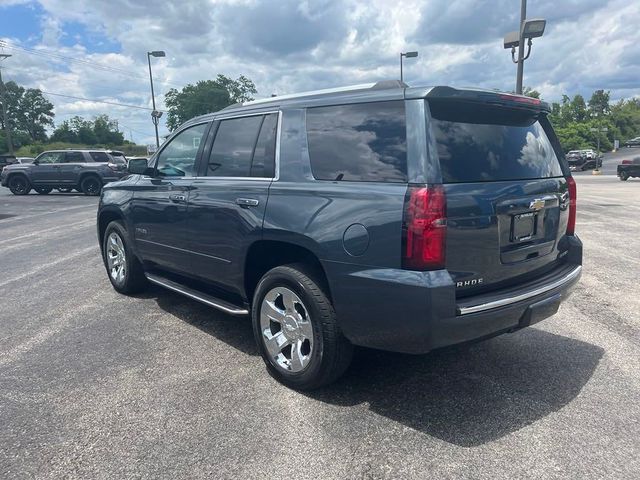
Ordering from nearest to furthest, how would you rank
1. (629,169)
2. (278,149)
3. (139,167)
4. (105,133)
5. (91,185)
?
(278,149)
(139,167)
(91,185)
(629,169)
(105,133)

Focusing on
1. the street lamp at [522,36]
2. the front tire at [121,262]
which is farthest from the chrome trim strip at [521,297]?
the street lamp at [522,36]

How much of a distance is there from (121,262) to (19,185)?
2008 cm

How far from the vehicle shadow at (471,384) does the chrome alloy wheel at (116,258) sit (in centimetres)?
186

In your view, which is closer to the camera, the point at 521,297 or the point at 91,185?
the point at 521,297

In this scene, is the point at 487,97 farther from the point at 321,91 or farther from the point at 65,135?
the point at 65,135

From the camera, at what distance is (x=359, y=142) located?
324 centimetres

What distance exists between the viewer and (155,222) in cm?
494

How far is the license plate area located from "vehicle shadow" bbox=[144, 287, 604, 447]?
0.76 meters

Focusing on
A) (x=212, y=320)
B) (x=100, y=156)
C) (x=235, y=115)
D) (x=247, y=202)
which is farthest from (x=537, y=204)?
(x=100, y=156)

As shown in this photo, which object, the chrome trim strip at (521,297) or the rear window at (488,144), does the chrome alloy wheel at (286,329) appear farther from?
the rear window at (488,144)

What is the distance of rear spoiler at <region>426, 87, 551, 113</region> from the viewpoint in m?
3.02

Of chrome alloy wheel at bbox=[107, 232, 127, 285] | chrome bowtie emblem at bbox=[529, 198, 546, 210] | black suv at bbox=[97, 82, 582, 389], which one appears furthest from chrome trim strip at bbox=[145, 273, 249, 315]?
chrome bowtie emblem at bbox=[529, 198, 546, 210]

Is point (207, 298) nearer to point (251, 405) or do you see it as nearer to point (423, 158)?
point (251, 405)

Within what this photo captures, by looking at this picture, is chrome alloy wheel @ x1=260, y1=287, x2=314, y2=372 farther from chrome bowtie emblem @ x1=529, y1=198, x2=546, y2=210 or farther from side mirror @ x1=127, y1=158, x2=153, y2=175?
side mirror @ x1=127, y1=158, x2=153, y2=175
